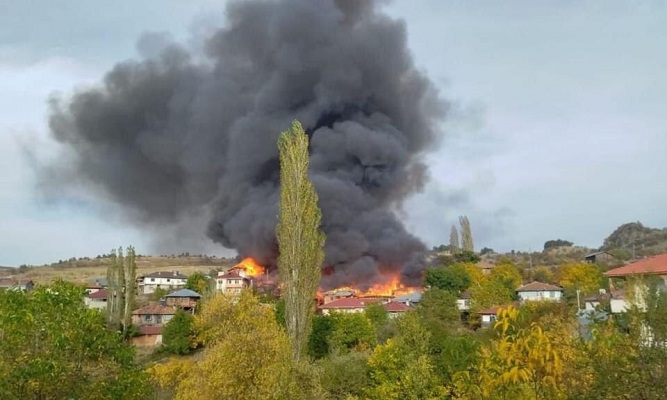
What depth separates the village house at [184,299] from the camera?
227 ft

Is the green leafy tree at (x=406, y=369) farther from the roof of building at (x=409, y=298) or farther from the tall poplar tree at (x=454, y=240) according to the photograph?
the tall poplar tree at (x=454, y=240)

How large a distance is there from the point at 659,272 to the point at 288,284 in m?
21.3

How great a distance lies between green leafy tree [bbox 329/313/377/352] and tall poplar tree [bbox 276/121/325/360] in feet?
51.6

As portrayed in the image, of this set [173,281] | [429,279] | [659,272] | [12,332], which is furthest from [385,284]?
[12,332]

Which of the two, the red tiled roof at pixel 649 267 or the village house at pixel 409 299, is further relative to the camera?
the village house at pixel 409 299

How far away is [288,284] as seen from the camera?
1160 inches

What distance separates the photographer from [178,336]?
5134 cm

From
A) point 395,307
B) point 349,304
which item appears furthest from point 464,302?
point 349,304

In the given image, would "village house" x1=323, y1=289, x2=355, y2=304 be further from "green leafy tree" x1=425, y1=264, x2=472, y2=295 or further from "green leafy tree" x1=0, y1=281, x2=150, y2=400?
"green leafy tree" x1=0, y1=281, x2=150, y2=400

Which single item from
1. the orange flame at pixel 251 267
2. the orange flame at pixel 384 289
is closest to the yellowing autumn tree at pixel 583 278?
the orange flame at pixel 384 289

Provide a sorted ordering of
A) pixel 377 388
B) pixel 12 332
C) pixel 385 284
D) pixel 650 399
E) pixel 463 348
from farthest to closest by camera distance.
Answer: pixel 385 284 < pixel 463 348 < pixel 377 388 < pixel 12 332 < pixel 650 399

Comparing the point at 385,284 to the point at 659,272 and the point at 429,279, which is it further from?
the point at 659,272

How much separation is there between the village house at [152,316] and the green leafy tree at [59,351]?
2083 inches

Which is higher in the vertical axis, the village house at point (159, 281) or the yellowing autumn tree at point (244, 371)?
the village house at point (159, 281)
